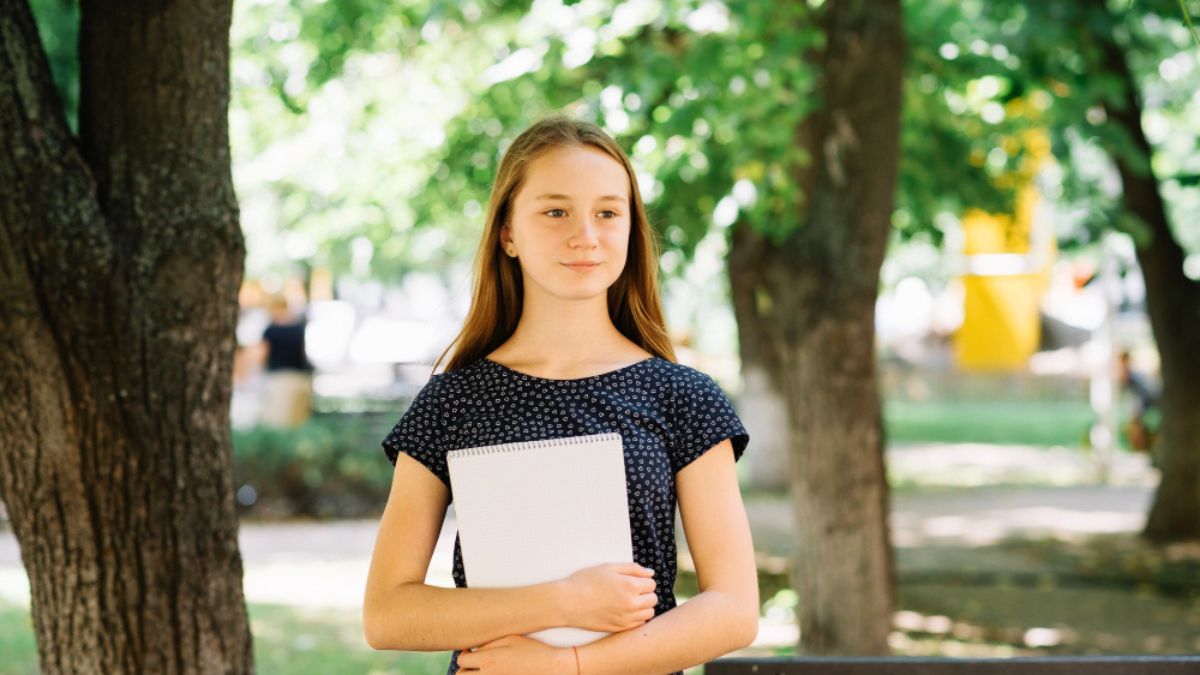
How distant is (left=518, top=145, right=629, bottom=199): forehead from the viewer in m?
2.17

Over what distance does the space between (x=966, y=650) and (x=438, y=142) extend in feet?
14.0

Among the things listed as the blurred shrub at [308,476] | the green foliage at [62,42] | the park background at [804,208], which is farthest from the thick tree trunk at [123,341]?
the blurred shrub at [308,476]

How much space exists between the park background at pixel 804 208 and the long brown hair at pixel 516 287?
0.19m

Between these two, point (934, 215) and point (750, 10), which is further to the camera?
point (934, 215)

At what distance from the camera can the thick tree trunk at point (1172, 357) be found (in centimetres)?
1143

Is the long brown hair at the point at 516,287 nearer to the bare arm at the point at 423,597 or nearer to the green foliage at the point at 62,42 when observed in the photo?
the bare arm at the point at 423,597

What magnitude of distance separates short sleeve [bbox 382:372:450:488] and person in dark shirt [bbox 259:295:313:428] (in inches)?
470

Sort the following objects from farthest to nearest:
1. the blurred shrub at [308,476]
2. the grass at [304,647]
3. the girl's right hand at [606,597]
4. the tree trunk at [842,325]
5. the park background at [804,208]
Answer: the blurred shrub at [308,476] → the grass at [304,647] → the tree trunk at [842,325] → the park background at [804,208] → the girl's right hand at [606,597]

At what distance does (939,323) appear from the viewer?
4516cm

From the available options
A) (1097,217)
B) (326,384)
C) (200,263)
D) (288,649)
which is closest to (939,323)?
(326,384)

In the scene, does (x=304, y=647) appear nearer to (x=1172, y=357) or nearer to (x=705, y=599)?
(x=705, y=599)

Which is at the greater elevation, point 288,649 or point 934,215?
point 934,215

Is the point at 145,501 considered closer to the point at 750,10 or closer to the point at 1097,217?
Answer: the point at 750,10

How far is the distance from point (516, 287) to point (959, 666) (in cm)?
139
